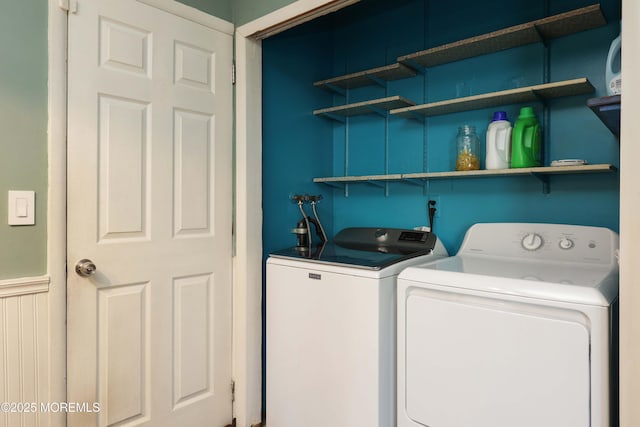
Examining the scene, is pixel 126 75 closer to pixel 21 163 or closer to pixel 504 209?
pixel 21 163

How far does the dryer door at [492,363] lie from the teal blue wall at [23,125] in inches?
56.9

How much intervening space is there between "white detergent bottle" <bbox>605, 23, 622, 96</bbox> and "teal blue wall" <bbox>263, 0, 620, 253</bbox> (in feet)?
1.57

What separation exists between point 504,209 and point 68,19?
2.08 m

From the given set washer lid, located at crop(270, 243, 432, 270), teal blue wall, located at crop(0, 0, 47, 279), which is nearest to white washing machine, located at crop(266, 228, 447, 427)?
washer lid, located at crop(270, 243, 432, 270)

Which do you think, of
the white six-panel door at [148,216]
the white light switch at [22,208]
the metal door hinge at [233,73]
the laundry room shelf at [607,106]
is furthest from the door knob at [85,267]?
the laundry room shelf at [607,106]

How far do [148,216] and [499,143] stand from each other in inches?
64.7

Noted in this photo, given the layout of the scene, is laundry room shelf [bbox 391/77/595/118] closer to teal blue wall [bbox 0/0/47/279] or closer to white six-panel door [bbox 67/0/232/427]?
white six-panel door [bbox 67/0/232/427]

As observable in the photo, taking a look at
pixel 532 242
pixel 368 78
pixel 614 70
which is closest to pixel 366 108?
pixel 368 78

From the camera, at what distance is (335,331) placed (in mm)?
1744

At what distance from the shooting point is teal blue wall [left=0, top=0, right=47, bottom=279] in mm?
1414

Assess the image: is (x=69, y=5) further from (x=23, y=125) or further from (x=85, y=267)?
(x=85, y=267)

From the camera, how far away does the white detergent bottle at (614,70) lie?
117 cm
